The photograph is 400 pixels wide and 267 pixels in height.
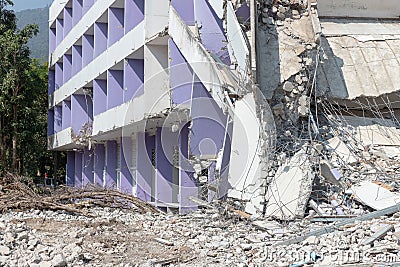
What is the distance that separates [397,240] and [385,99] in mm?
5625

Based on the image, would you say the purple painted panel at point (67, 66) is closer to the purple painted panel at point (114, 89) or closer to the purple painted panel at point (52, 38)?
the purple painted panel at point (52, 38)

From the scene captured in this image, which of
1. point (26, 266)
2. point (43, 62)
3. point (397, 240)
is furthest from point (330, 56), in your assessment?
point (43, 62)

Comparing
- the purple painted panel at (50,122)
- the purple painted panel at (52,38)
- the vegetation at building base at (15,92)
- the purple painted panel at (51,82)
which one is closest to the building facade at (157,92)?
the vegetation at building base at (15,92)

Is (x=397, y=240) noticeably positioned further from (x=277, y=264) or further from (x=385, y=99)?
(x=385, y=99)

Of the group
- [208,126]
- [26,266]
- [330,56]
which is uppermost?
[330,56]

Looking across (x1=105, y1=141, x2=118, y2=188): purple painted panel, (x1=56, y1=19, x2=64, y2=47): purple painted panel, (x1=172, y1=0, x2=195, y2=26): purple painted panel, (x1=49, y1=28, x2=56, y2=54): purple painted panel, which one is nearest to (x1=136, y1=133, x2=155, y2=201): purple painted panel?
(x1=105, y1=141, x2=118, y2=188): purple painted panel

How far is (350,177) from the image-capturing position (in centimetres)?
798

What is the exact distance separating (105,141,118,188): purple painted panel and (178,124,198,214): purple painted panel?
21.4 ft

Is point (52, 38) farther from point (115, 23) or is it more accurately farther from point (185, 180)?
point (185, 180)

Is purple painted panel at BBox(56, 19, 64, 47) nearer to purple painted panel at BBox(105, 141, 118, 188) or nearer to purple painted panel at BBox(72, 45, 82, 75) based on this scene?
purple painted panel at BBox(72, 45, 82, 75)

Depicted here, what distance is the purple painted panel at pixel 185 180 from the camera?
11.3 metres

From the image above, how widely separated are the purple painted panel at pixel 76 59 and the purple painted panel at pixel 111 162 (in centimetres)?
447

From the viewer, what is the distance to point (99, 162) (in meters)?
20.5

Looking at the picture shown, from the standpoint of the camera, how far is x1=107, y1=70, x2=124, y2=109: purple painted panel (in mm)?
16750
